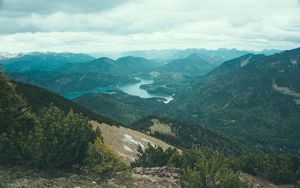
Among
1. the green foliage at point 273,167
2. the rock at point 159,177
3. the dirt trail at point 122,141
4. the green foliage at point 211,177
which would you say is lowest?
the dirt trail at point 122,141

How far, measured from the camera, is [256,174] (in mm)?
61438

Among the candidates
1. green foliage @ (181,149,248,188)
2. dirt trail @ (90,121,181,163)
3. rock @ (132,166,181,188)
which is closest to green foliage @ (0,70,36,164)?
rock @ (132,166,181,188)

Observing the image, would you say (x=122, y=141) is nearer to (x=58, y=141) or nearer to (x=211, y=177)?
(x=58, y=141)

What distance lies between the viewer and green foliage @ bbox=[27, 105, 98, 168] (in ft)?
123

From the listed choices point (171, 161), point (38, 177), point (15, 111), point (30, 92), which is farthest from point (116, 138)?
point (38, 177)

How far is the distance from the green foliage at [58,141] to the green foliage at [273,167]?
32.2 metres

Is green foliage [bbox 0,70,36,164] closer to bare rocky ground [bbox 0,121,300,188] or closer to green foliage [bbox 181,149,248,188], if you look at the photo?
bare rocky ground [bbox 0,121,300,188]

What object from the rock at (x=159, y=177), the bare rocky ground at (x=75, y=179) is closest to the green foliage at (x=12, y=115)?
the bare rocky ground at (x=75, y=179)

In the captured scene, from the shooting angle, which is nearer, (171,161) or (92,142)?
(92,142)

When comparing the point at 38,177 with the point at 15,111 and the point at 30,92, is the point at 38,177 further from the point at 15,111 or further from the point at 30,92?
the point at 30,92

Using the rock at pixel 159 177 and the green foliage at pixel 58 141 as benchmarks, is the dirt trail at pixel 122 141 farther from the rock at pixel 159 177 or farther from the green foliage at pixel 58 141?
the green foliage at pixel 58 141

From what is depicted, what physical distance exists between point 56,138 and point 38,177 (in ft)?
15.2

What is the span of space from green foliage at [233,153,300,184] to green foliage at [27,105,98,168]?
32232 mm

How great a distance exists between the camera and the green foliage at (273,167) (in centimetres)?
5953
